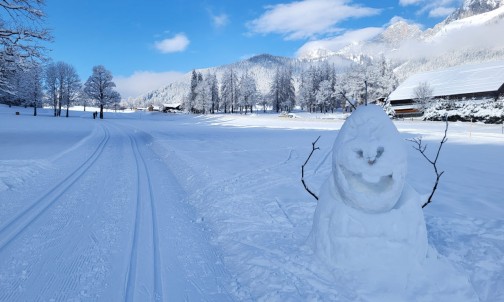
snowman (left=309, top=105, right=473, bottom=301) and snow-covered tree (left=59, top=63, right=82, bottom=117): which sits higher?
snow-covered tree (left=59, top=63, right=82, bottom=117)

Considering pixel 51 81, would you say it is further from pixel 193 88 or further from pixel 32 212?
pixel 32 212

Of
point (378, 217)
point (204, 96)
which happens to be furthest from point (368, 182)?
point (204, 96)

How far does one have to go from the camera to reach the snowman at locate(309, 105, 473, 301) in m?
3.63

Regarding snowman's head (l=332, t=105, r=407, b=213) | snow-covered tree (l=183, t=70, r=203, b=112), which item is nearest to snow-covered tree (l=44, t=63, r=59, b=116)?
snow-covered tree (l=183, t=70, r=203, b=112)

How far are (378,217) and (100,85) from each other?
67145 mm

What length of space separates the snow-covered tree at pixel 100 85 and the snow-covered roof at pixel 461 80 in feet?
189

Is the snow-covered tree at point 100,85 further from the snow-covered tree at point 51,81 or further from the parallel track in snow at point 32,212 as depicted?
the parallel track in snow at point 32,212

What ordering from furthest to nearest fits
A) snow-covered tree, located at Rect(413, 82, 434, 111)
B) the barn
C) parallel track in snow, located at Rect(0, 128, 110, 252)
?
1. snow-covered tree, located at Rect(413, 82, 434, 111)
2. the barn
3. parallel track in snow, located at Rect(0, 128, 110, 252)

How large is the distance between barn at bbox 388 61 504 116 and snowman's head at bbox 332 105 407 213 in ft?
167

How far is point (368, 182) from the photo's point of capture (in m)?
3.67

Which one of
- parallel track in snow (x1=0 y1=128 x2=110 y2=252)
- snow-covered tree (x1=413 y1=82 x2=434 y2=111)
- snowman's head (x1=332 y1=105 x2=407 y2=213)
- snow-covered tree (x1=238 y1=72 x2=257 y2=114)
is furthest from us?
snow-covered tree (x1=238 y1=72 x2=257 y2=114)

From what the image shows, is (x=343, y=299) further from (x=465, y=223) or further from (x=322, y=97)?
(x=322, y=97)

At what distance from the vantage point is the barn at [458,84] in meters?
45.8

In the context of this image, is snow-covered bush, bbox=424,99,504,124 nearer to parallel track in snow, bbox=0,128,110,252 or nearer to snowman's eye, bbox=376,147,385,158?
snowman's eye, bbox=376,147,385,158
